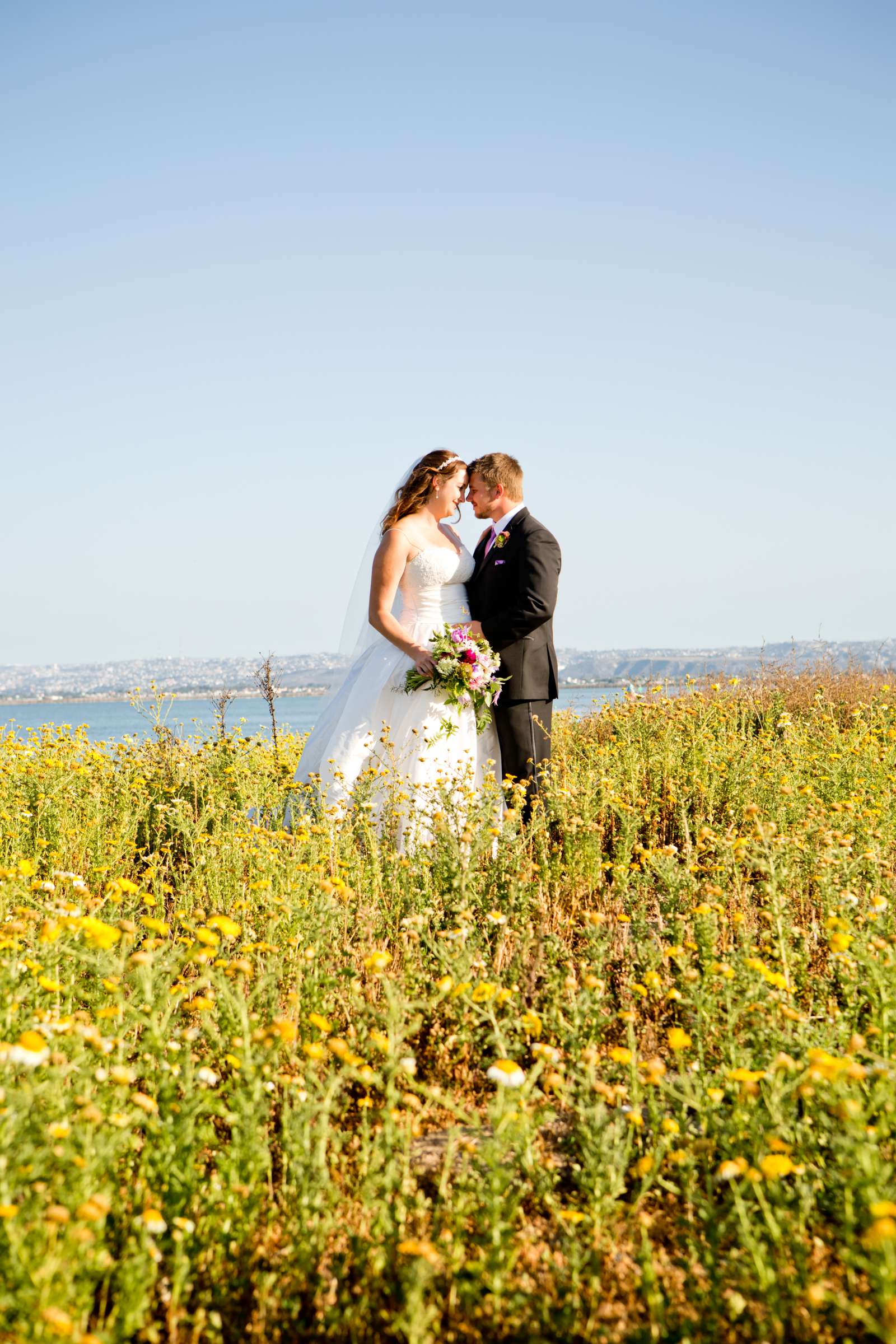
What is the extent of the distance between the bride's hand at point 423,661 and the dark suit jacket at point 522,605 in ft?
1.50

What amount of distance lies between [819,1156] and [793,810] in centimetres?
296

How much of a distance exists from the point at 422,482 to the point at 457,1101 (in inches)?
181

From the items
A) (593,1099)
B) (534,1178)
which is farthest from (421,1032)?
(534,1178)

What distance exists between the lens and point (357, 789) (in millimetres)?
4855

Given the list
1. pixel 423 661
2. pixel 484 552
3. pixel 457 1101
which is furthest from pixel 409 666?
pixel 457 1101

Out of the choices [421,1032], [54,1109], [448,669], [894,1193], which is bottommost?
[421,1032]

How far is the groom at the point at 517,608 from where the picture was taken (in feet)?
19.7

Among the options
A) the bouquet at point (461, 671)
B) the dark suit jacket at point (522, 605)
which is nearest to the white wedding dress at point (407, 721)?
the bouquet at point (461, 671)

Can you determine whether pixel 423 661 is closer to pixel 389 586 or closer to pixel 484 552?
pixel 389 586

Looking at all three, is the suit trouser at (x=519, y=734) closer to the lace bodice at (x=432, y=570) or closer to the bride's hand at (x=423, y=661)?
the bride's hand at (x=423, y=661)

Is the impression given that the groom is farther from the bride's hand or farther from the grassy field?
the grassy field

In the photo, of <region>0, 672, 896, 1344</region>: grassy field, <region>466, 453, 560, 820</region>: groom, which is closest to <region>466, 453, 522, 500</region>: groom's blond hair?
<region>466, 453, 560, 820</region>: groom

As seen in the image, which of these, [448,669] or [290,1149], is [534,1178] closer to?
[290,1149]

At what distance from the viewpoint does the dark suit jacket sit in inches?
236
